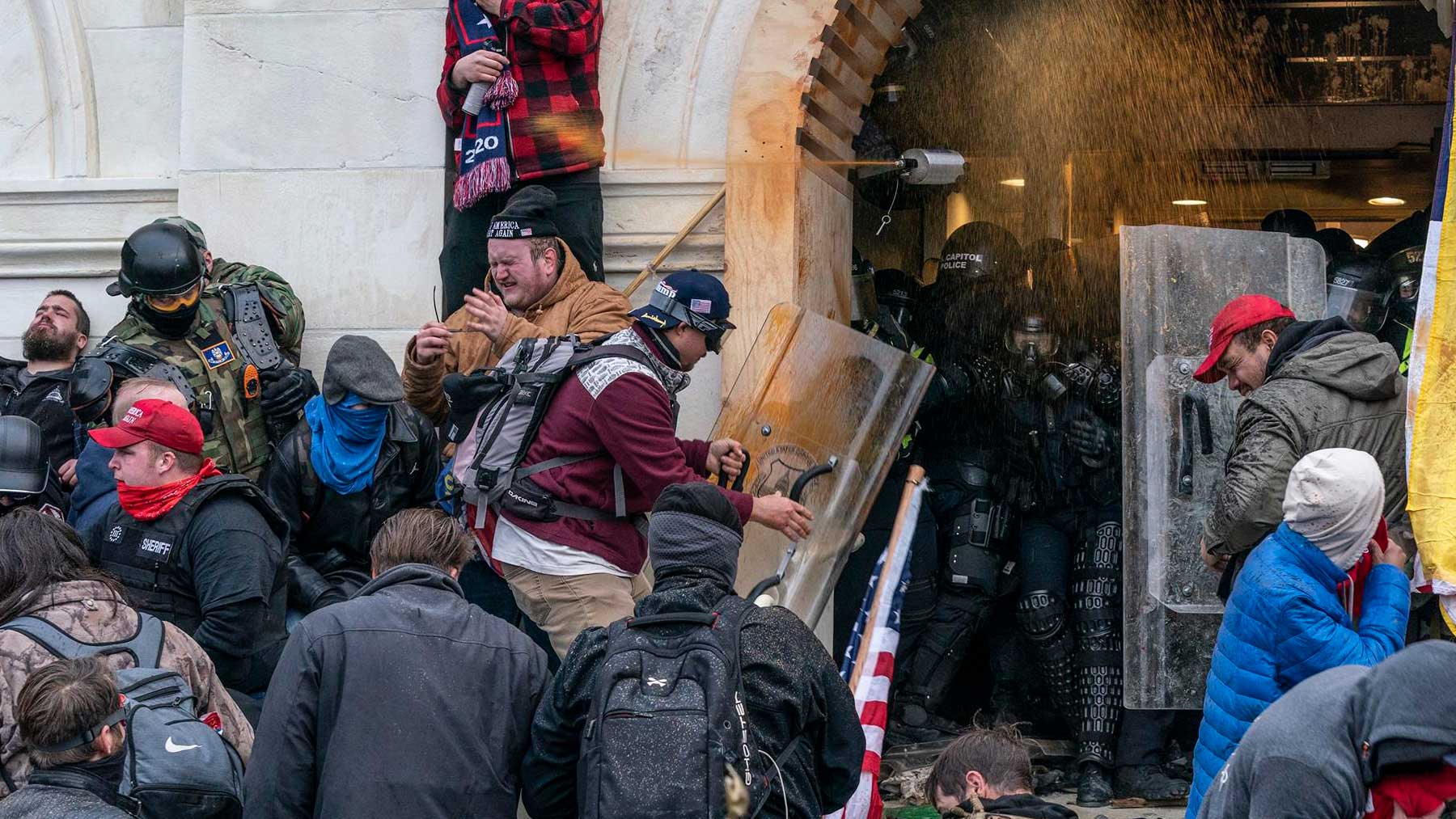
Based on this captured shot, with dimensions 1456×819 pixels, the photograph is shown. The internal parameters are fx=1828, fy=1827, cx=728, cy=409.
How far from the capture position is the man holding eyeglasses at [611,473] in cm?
523

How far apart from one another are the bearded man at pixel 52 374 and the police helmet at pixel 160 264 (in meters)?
0.48

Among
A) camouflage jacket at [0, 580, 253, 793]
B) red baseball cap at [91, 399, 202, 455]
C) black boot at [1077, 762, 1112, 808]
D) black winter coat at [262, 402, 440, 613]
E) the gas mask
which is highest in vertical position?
the gas mask

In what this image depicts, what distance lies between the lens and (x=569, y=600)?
17.5ft

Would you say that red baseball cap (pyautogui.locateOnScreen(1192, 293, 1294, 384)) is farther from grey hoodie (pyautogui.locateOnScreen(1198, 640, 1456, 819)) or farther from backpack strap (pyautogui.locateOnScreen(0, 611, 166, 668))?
backpack strap (pyautogui.locateOnScreen(0, 611, 166, 668))

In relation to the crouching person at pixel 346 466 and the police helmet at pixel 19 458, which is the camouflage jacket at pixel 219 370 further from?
the police helmet at pixel 19 458

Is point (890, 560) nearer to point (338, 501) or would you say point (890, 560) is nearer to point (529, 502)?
point (529, 502)

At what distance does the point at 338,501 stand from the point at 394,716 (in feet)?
6.73

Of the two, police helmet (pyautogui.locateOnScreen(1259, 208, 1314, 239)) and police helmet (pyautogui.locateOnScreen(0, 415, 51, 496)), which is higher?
police helmet (pyautogui.locateOnScreen(1259, 208, 1314, 239))

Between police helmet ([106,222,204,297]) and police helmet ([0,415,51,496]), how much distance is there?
867 millimetres

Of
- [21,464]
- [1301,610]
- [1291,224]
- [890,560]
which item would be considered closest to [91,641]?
[21,464]

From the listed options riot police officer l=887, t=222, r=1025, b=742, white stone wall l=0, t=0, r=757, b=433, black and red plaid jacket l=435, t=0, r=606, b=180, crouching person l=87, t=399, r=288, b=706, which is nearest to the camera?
crouching person l=87, t=399, r=288, b=706

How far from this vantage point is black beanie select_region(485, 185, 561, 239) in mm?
6055

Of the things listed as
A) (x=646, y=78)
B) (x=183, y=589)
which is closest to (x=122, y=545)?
(x=183, y=589)

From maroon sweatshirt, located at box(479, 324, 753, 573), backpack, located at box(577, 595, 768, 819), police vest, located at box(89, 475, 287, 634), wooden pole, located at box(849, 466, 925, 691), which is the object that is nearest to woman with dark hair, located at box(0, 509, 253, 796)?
police vest, located at box(89, 475, 287, 634)
